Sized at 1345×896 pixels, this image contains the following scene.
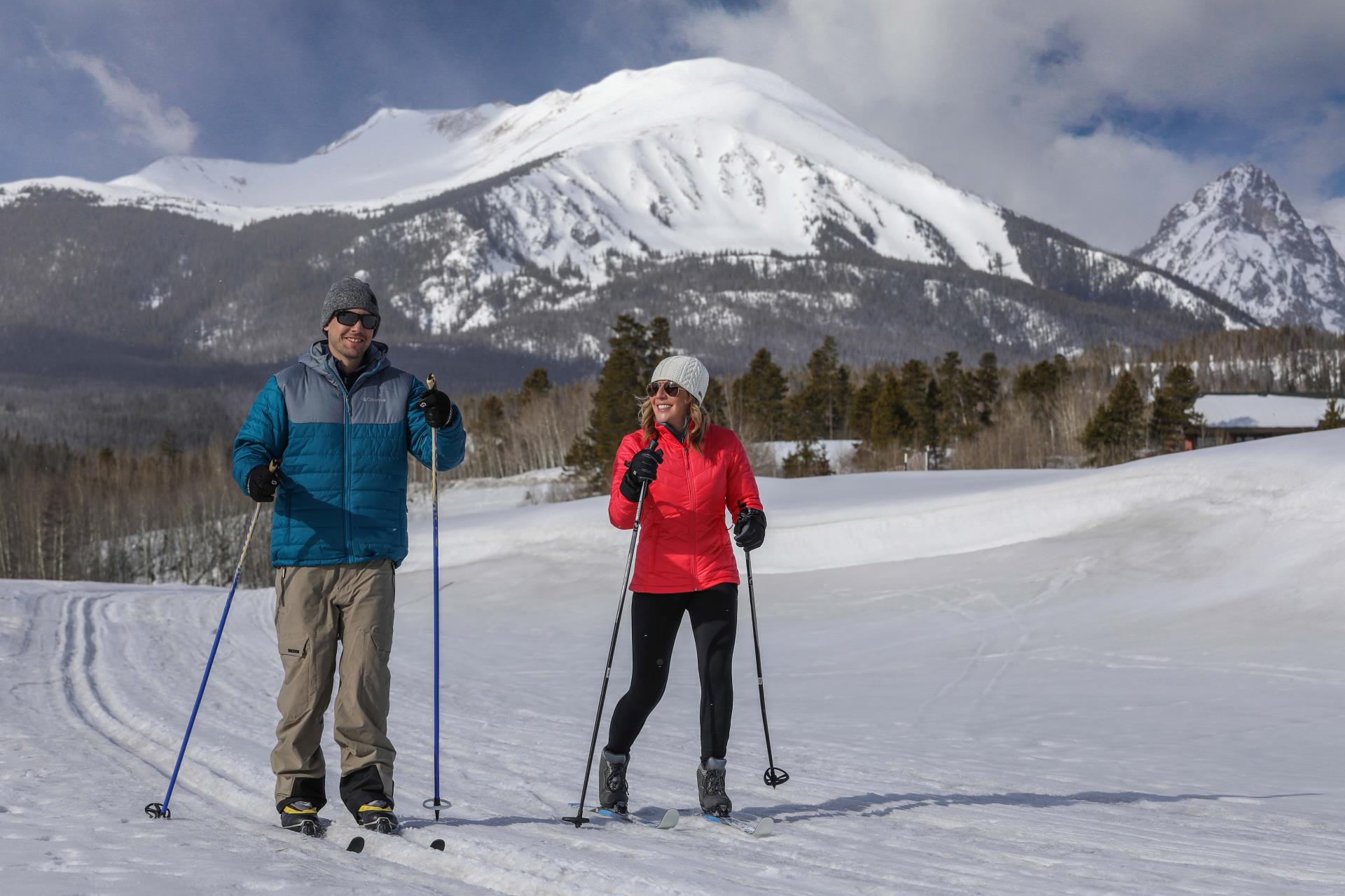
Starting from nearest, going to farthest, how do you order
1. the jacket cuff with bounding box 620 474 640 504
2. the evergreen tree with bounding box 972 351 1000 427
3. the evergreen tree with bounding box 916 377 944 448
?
1. the jacket cuff with bounding box 620 474 640 504
2. the evergreen tree with bounding box 916 377 944 448
3. the evergreen tree with bounding box 972 351 1000 427

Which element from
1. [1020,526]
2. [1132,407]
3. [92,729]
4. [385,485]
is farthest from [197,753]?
[1132,407]

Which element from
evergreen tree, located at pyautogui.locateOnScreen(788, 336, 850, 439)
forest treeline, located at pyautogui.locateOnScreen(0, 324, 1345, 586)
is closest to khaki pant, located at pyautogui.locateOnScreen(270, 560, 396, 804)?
forest treeline, located at pyautogui.locateOnScreen(0, 324, 1345, 586)

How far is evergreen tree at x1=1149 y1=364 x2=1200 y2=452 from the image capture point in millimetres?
70500

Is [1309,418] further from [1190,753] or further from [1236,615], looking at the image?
[1190,753]

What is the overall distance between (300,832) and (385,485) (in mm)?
1438

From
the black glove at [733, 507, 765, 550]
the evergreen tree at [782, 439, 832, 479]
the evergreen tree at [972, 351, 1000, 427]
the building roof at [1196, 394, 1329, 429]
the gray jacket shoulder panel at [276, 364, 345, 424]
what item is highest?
the evergreen tree at [972, 351, 1000, 427]

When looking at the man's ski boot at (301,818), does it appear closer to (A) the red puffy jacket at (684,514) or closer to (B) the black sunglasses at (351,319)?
(A) the red puffy jacket at (684,514)

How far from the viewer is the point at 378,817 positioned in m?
4.42

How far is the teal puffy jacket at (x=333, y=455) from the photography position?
4547 millimetres

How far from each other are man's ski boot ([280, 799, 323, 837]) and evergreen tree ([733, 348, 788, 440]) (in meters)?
76.5

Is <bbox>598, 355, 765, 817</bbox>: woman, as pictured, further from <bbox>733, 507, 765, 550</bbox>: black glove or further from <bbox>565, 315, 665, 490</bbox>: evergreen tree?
<bbox>565, 315, 665, 490</bbox>: evergreen tree

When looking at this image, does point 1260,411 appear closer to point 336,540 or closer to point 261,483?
point 336,540

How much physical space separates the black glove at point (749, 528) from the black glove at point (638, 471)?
43 cm

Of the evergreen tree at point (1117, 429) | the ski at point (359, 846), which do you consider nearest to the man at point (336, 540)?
the ski at point (359, 846)
